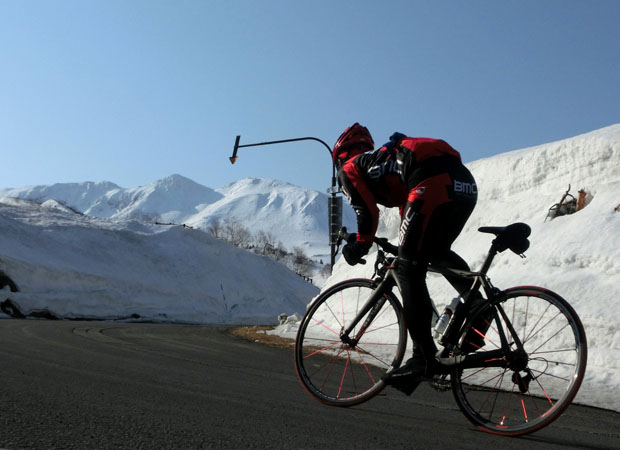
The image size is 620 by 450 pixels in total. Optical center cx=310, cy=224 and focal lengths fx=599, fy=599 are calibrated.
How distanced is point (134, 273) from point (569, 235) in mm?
29045

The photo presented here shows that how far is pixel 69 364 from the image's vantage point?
5254 millimetres

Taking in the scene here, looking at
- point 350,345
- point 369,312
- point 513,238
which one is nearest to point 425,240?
→ point 513,238

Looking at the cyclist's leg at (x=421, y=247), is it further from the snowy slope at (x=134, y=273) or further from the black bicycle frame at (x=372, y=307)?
the snowy slope at (x=134, y=273)

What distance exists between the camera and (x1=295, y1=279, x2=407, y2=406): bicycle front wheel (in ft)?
13.3

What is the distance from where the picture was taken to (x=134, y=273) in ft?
113

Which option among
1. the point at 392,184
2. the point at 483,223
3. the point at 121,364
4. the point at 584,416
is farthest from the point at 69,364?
the point at 483,223

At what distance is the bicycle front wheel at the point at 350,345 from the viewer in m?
4.05

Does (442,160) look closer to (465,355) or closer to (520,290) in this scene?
(520,290)

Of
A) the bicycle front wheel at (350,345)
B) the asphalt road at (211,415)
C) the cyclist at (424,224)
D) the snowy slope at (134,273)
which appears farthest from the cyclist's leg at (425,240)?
the snowy slope at (134,273)

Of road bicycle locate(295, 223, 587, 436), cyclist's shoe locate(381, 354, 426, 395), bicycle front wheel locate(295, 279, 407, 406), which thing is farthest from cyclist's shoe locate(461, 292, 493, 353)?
bicycle front wheel locate(295, 279, 407, 406)

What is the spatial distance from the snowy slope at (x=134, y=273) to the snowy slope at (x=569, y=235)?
15936mm

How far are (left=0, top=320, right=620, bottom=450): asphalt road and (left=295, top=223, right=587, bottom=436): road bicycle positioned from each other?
0.16 meters

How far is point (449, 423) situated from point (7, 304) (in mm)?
22447

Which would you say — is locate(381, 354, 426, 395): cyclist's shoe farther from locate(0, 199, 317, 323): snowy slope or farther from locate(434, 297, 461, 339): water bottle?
locate(0, 199, 317, 323): snowy slope
